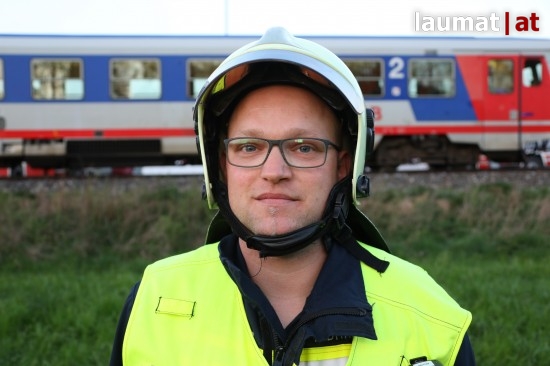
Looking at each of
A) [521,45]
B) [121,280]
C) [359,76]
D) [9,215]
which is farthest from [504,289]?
[521,45]

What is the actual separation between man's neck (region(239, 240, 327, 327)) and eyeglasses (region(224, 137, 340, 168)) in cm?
27

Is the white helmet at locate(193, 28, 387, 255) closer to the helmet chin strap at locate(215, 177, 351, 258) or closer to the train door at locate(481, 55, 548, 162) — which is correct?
the helmet chin strap at locate(215, 177, 351, 258)

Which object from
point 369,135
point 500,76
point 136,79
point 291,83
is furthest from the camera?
point 500,76

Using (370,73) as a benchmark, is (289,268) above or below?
below

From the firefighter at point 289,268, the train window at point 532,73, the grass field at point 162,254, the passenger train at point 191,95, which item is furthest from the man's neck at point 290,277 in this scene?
the train window at point 532,73

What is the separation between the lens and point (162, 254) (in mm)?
8055

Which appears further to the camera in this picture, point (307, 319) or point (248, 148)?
point (248, 148)

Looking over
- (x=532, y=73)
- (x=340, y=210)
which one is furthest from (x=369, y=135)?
(x=532, y=73)

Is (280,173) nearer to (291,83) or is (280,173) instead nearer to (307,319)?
(291,83)

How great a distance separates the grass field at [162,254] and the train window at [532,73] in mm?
4744

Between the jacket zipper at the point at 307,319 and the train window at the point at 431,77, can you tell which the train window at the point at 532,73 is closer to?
the train window at the point at 431,77

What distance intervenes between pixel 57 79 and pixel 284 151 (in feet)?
39.5

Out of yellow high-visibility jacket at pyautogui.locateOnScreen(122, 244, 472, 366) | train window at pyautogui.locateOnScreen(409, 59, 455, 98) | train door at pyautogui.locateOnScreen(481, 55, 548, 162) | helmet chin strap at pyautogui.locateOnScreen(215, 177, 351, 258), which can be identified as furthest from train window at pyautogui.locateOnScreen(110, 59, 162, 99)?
yellow high-visibility jacket at pyautogui.locateOnScreen(122, 244, 472, 366)

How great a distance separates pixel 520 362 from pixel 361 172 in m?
3.15
